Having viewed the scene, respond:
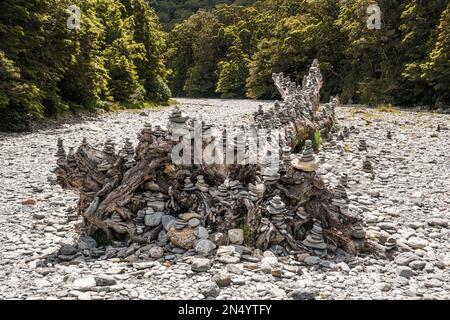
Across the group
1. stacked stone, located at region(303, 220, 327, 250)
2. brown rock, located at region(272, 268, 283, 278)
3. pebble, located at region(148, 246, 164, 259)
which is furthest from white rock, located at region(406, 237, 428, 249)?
pebble, located at region(148, 246, 164, 259)

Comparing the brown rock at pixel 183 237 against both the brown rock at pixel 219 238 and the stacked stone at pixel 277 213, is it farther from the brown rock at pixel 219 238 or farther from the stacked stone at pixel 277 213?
the stacked stone at pixel 277 213

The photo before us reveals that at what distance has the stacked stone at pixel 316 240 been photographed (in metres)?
6.53

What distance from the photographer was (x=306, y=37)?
4203 cm

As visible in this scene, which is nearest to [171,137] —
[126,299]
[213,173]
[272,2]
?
[213,173]

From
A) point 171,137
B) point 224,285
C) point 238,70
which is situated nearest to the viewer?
point 224,285

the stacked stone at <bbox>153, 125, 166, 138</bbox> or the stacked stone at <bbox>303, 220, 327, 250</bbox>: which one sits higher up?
the stacked stone at <bbox>153, 125, 166, 138</bbox>

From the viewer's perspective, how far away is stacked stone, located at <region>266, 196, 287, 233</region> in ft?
21.8

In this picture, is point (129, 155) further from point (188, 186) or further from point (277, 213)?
point (277, 213)

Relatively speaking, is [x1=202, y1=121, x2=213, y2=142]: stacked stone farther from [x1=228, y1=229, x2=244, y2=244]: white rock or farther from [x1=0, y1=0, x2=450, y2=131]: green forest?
[x1=0, y1=0, x2=450, y2=131]: green forest

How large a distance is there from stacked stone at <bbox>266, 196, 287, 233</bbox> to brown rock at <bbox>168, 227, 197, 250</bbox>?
127 cm

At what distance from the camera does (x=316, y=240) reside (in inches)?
257

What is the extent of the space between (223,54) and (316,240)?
5637 centimetres
